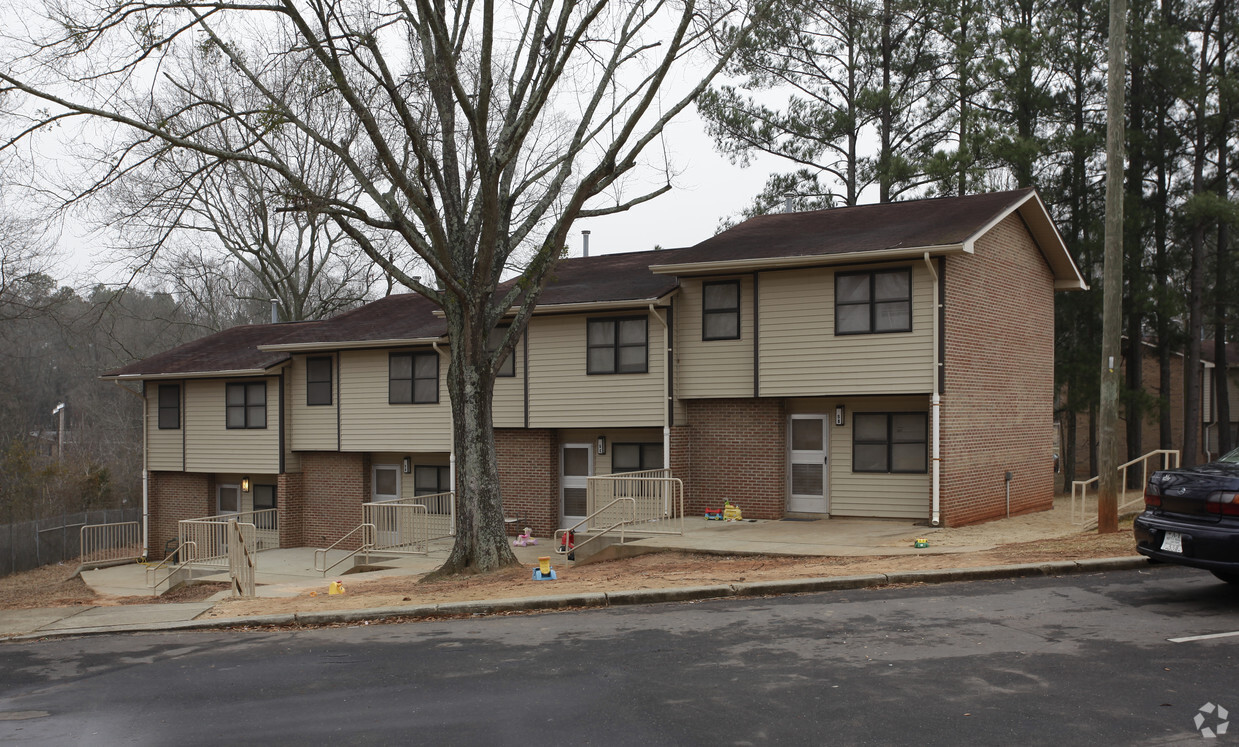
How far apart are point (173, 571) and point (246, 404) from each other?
6.91 metres

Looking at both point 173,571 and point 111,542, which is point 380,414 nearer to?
point 173,571

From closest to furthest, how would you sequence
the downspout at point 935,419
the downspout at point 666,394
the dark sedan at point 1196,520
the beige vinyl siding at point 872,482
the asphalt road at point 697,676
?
the asphalt road at point 697,676 < the dark sedan at point 1196,520 < the downspout at point 935,419 < the beige vinyl siding at point 872,482 < the downspout at point 666,394

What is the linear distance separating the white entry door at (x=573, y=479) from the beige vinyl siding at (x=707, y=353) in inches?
135

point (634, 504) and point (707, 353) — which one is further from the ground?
point (707, 353)

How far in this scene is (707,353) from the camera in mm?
20766

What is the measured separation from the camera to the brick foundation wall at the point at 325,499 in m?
26.8

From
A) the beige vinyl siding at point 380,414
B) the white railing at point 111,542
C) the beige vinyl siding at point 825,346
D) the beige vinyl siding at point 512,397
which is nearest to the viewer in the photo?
the beige vinyl siding at point 825,346

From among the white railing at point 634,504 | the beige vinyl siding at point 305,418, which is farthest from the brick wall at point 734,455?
the beige vinyl siding at point 305,418

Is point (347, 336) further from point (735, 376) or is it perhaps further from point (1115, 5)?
point (1115, 5)

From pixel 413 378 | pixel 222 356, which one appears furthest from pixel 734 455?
pixel 222 356

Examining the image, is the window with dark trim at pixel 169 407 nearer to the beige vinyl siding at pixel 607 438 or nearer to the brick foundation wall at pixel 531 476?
the brick foundation wall at pixel 531 476

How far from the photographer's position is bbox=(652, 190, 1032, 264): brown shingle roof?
61.1 feet

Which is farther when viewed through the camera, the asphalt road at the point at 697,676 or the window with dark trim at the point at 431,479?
the window with dark trim at the point at 431,479

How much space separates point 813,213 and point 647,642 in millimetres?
16115
